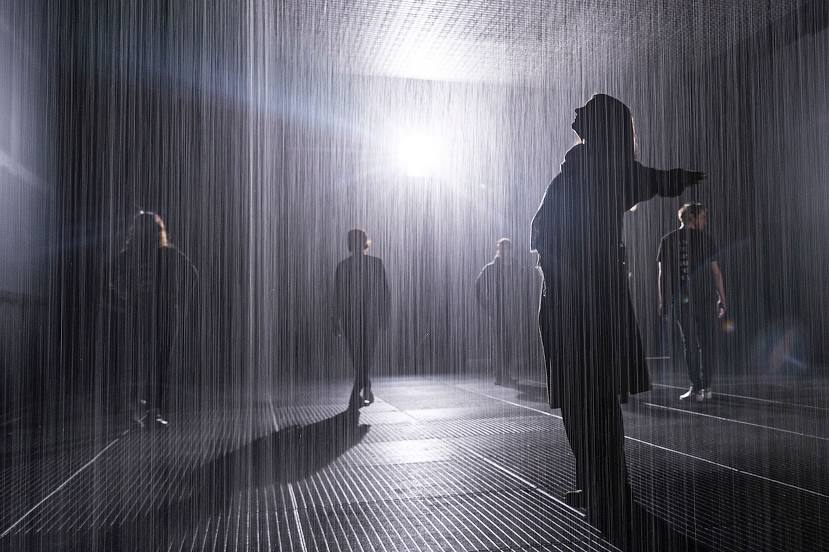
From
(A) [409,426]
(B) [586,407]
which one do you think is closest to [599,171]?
(B) [586,407]

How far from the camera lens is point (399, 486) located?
131 inches

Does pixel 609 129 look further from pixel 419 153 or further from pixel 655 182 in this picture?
pixel 419 153

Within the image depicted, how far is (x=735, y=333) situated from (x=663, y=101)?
398 centimetres

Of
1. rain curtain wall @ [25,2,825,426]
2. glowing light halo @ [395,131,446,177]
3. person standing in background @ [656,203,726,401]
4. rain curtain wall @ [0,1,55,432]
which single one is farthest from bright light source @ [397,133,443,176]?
person standing in background @ [656,203,726,401]

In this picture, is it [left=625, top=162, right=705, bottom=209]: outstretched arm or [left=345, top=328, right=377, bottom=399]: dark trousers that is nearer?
[left=625, top=162, right=705, bottom=209]: outstretched arm

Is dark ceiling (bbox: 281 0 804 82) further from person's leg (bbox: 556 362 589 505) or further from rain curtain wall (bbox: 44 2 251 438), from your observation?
person's leg (bbox: 556 362 589 505)

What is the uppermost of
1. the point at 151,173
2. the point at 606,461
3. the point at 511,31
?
the point at 511,31

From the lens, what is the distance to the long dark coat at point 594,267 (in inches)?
106

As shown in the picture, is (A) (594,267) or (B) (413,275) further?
(B) (413,275)

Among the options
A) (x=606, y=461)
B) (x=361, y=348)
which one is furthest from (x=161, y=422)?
(x=606, y=461)

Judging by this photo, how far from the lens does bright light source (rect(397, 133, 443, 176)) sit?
13.7m

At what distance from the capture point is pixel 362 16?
8.16 metres

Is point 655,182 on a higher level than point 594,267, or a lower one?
higher

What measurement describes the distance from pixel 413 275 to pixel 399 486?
11141mm
